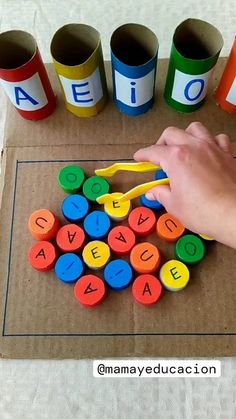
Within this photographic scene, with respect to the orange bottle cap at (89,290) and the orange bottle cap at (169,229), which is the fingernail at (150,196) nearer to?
the orange bottle cap at (169,229)

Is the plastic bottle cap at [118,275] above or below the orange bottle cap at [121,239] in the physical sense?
below

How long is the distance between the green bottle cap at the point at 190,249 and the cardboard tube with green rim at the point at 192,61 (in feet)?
0.81

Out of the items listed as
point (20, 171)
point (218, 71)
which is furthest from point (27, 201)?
point (218, 71)

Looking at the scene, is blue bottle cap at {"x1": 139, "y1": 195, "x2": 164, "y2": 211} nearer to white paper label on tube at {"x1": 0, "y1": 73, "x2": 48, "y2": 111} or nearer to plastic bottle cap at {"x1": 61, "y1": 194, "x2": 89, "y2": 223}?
plastic bottle cap at {"x1": 61, "y1": 194, "x2": 89, "y2": 223}

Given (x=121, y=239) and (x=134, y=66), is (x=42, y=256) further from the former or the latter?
(x=134, y=66)

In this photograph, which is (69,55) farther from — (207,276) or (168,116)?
(207,276)

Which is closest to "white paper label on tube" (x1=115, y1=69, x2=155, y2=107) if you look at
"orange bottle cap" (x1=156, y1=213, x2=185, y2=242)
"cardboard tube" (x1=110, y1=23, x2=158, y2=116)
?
"cardboard tube" (x1=110, y1=23, x2=158, y2=116)

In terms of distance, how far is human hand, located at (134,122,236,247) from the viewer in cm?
53

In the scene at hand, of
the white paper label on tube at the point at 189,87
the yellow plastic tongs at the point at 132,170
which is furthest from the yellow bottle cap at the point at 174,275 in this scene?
the white paper label on tube at the point at 189,87

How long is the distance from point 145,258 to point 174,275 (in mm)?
51

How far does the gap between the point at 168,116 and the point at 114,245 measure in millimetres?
269

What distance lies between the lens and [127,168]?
0.70 meters

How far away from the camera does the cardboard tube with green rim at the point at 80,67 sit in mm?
661

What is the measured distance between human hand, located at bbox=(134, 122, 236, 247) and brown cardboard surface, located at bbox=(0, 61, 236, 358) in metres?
0.12
